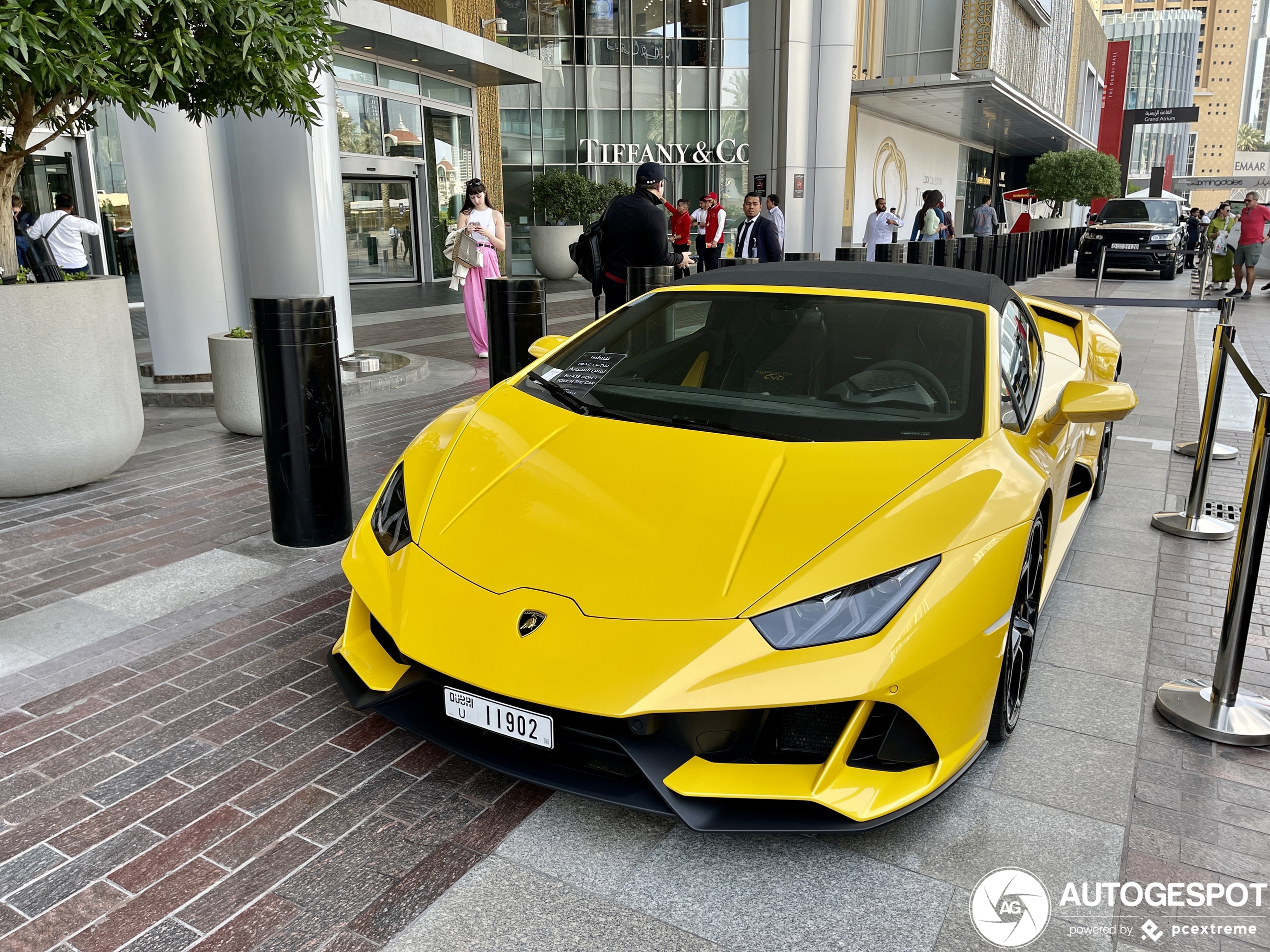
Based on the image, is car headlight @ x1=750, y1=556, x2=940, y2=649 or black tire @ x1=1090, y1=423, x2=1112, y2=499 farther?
black tire @ x1=1090, y1=423, x2=1112, y2=499

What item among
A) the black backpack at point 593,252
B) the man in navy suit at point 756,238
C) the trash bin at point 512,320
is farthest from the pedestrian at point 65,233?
the man in navy suit at point 756,238

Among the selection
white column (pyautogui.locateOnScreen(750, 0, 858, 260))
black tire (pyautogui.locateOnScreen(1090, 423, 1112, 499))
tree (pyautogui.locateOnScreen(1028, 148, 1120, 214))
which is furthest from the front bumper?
tree (pyautogui.locateOnScreen(1028, 148, 1120, 214))

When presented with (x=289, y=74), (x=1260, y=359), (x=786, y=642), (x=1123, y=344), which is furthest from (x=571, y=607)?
(x=1123, y=344)

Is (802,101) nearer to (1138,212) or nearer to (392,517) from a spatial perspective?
(1138,212)

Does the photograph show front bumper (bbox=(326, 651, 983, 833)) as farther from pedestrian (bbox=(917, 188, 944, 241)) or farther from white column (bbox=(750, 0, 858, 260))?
white column (bbox=(750, 0, 858, 260))

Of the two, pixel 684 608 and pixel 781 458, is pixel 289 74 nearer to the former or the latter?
pixel 781 458

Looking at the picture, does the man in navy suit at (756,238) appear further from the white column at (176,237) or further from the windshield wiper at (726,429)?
the windshield wiper at (726,429)

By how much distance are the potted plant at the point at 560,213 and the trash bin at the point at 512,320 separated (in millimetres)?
19493

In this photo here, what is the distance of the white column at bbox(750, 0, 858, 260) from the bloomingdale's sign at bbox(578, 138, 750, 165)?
1421 cm

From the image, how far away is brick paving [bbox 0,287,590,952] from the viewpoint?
2275 mm

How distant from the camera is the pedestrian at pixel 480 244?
10.4 meters

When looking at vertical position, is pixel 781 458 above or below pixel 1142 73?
below

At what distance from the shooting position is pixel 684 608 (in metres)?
2.40

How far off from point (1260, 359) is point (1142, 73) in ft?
489
